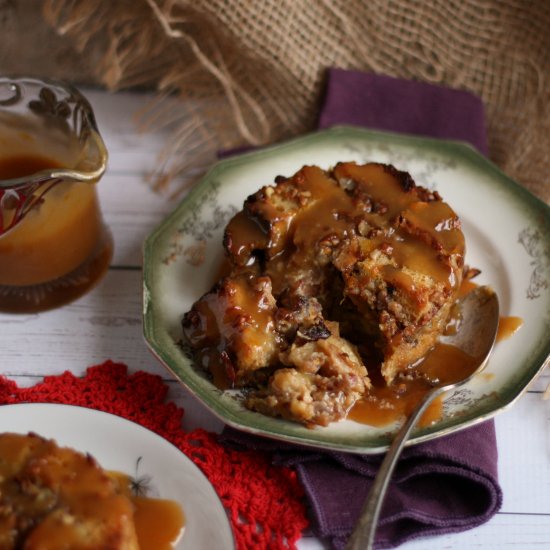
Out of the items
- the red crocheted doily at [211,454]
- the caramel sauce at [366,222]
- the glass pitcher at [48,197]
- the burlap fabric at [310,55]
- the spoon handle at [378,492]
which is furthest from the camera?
the burlap fabric at [310,55]

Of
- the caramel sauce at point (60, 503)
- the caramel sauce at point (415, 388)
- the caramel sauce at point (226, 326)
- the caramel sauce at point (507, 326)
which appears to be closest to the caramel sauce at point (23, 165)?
the caramel sauce at point (226, 326)

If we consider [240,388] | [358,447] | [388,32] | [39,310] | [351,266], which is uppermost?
[388,32]

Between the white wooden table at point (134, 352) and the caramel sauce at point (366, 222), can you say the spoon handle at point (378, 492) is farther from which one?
the caramel sauce at point (366, 222)

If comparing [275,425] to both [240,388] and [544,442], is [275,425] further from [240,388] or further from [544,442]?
[544,442]

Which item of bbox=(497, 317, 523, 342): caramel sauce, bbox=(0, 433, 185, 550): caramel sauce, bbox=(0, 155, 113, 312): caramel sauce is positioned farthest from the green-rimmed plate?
bbox=(0, 433, 185, 550): caramel sauce

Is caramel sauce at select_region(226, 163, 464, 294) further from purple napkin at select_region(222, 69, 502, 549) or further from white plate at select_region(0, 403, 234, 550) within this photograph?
white plate at select_region(0, 403, 234, 550)

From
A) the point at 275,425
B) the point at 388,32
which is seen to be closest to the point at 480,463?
the point at 275,425

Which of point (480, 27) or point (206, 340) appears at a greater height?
point (480, 27)

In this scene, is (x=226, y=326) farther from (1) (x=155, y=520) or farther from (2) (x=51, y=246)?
(2) (x=51, y=246)
